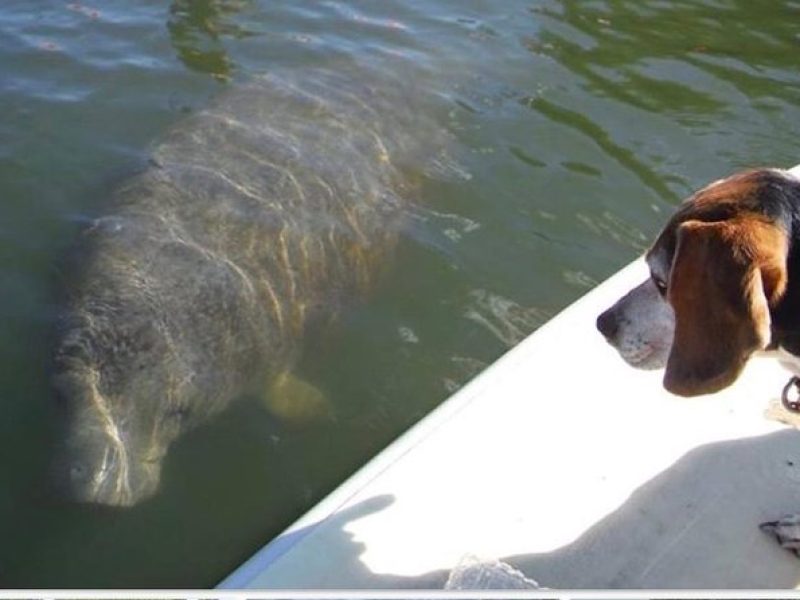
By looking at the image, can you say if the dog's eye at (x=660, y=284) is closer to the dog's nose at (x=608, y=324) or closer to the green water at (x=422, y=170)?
the dog's nose at (x=608, y=324)

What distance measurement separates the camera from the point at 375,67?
7.38 metres

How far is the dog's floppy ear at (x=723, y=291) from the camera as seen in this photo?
106 inches

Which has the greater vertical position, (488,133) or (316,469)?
(488,133)

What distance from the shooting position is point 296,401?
16.0 ft

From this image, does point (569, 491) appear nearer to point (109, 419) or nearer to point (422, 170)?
point (109, 419)

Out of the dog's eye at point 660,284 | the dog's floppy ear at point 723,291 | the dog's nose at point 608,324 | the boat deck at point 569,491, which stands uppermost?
the dog's floppy ear at point 723,291

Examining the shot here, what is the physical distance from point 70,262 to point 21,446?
1097 mm

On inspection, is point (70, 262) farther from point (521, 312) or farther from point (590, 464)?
point (590, 464)

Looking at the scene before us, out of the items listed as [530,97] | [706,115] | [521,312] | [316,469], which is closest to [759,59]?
[706,115]

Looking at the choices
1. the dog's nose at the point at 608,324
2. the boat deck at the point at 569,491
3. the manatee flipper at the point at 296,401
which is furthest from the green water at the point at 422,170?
the dog's nose at the point at 608,324

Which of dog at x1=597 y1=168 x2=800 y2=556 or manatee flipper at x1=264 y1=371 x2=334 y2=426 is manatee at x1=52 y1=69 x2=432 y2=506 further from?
dog at x1=597 y1=168 x2=800 y2=556

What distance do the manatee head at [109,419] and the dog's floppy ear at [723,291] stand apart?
→ 2.37 meters

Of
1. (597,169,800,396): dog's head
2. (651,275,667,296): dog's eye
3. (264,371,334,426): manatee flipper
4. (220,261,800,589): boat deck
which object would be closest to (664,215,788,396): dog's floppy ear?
(597,169,800,396): dog's head

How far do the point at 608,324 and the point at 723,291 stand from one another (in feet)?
2.44
